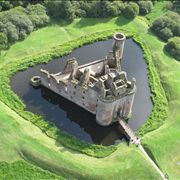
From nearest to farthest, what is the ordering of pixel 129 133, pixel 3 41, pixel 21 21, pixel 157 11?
pixel 129 133 → pixel 3 41 → pixel 21 21 → pixel 157 11

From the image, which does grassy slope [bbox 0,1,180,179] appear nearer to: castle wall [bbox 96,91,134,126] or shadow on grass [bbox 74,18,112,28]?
shadow on grass [bbox 74,18,112,28]

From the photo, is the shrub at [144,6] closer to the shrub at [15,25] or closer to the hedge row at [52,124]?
the hedge row at [52,124]

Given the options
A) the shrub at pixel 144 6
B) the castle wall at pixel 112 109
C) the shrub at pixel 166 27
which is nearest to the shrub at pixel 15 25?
the castle wall at pixel 112 109

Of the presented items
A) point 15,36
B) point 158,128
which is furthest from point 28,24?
point 158,128

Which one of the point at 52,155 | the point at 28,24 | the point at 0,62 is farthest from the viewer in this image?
the point at 28,24

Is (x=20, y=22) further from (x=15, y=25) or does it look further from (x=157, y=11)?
(x=157, y=11)

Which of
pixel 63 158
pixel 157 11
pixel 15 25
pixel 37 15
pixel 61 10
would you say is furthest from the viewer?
pixel 157 11

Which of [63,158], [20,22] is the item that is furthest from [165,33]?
[63,158]

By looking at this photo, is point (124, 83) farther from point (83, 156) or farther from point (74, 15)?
point (74, 15)
